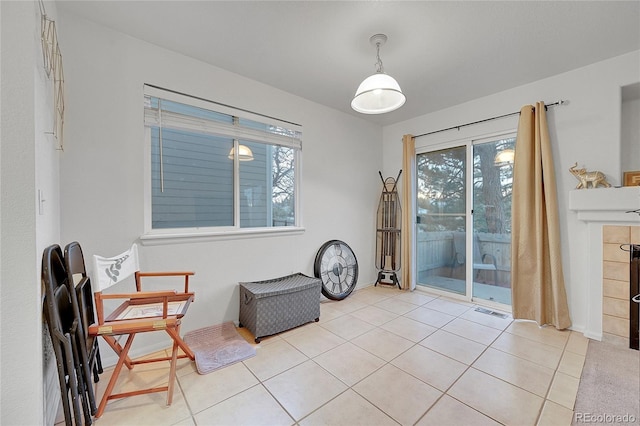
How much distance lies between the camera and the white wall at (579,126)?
227 cm

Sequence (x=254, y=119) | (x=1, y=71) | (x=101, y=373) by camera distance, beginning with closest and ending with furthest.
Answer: (x=1, y=71), (x=101, y=373), (x=254, y=119)

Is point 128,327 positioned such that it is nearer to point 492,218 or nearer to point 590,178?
point 492,218

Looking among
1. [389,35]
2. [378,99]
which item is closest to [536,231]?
[378,99]

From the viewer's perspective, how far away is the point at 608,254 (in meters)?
2.25

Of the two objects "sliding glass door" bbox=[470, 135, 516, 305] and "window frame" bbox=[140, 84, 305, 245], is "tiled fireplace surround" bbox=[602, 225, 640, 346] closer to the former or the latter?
"sliding glass door" bbox=[470, 135, 516, 305]

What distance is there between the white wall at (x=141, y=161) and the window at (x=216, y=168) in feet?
0.36

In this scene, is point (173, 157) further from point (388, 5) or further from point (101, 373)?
point (388, 5)

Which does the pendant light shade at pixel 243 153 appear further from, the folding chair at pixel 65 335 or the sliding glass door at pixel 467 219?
the sliding glass door at pixel 467 219

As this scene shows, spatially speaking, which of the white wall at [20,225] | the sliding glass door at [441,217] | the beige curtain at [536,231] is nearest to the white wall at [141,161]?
the white wall at [20,225]

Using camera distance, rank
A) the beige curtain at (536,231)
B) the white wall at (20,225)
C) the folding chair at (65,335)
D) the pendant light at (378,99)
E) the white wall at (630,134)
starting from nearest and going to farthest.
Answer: the white wall at (20,225), the folding chair at (65,335), the pendant light at (378,99), the white wall at (630,134), the beige curtain at (536,231)

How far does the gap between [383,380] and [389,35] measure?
249cm

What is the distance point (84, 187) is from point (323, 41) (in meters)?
2.08

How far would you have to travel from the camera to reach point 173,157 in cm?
230

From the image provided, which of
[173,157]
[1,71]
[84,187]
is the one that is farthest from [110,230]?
[1,71]
